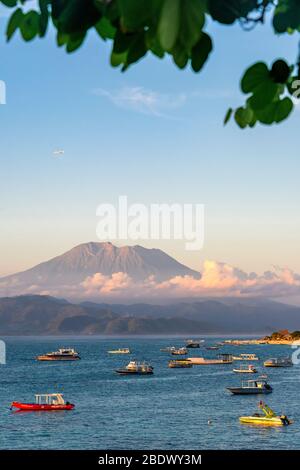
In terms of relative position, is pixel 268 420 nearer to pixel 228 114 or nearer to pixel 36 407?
pixel 36 407

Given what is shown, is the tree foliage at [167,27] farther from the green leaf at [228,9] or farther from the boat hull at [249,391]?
the boat hull at [249,391]

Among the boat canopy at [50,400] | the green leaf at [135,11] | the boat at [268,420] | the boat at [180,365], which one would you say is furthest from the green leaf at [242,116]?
the boat at [180,365]

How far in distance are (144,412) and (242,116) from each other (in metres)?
64.4

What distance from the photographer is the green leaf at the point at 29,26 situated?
3.93ft

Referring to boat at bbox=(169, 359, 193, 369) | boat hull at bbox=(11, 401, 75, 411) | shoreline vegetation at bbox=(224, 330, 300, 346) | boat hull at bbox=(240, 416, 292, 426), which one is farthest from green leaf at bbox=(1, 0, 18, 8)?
shoreline vegetation at bbox=(224, 330, 300, 346)

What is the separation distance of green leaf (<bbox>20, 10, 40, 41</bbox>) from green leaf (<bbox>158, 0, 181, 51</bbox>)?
0.43 metres

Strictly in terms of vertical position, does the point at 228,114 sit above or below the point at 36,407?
above

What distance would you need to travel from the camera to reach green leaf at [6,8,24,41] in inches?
46.7

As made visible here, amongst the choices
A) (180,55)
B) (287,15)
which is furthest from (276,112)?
(180,55)

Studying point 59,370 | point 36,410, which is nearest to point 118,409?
point 36,410

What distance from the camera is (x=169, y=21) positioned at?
820 millimetres
